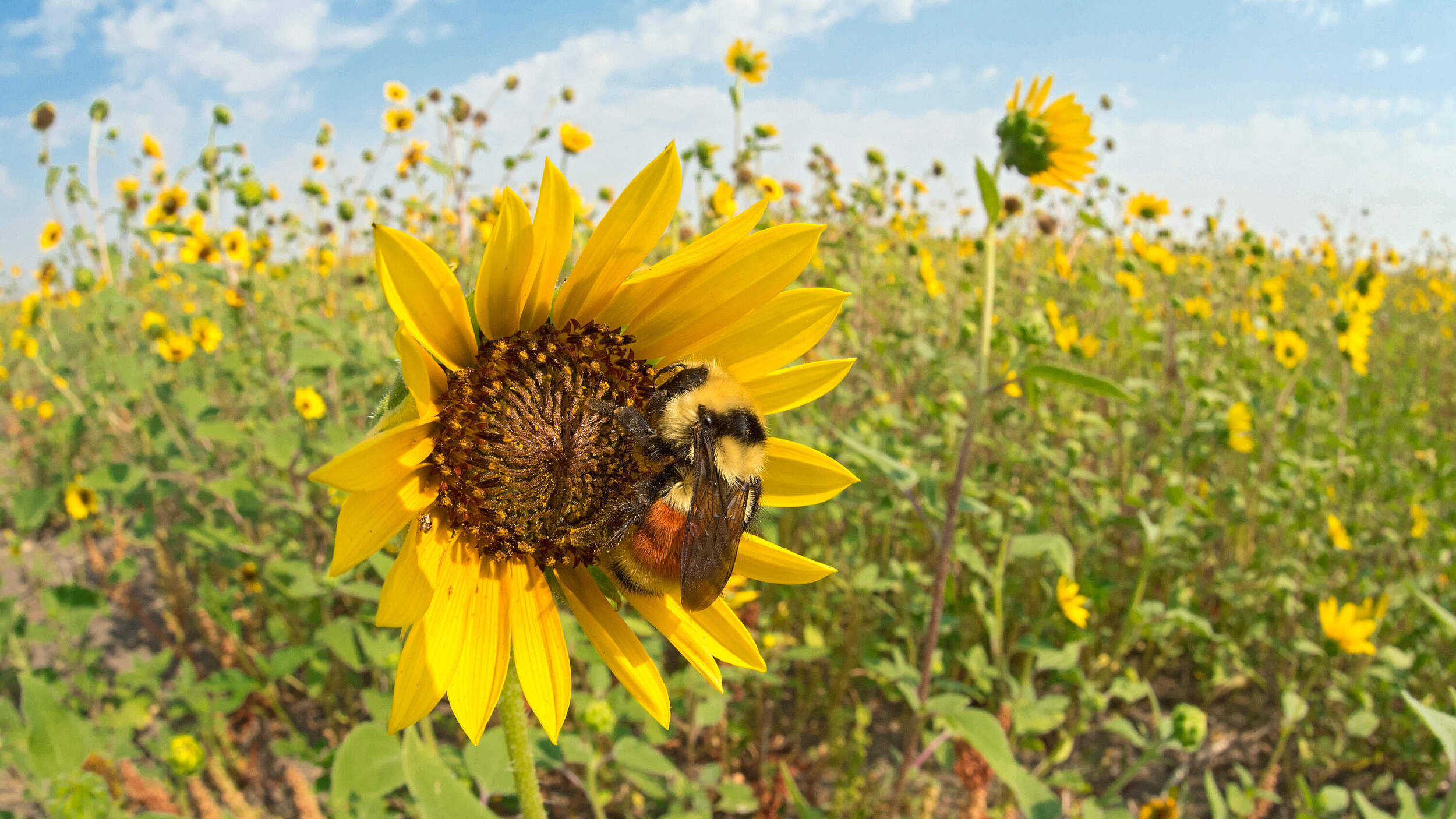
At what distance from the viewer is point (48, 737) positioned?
1.24m

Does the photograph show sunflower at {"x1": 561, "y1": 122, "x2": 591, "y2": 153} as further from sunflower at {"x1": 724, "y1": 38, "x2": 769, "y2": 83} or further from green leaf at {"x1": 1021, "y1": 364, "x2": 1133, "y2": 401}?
green leaf at {"x1": 1021, "y1": 364, "x2": 1133, "y2": 401}

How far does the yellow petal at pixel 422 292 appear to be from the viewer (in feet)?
2.44

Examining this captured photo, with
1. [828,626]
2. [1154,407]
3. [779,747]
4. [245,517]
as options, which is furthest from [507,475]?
[1154,407]

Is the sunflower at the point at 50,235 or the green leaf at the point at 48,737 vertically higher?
the sunflower at the point at 50,235

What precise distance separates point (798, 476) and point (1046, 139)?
111cm

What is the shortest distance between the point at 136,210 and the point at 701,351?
227 inches

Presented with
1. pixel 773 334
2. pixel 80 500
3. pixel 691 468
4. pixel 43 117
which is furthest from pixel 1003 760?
pixel 43 117

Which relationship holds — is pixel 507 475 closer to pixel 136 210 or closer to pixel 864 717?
pixel 864 717

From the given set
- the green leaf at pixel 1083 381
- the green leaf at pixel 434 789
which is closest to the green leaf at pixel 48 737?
the green leaf at pixel 434 789

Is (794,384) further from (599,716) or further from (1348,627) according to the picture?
(1348,627)

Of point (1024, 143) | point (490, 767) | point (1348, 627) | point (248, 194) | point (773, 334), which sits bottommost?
point (1348, 627)

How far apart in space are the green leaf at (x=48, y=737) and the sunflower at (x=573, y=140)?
340cm

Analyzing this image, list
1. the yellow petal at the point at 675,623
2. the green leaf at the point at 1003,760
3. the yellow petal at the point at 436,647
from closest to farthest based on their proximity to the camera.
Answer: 1. the yellow petal at the point at 436,647
2. the yellow petal at the point at 675,623
3. the green leaf at the point at 1003,760

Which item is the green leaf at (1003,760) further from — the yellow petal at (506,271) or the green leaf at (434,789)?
the yellow petal at (506,271)
